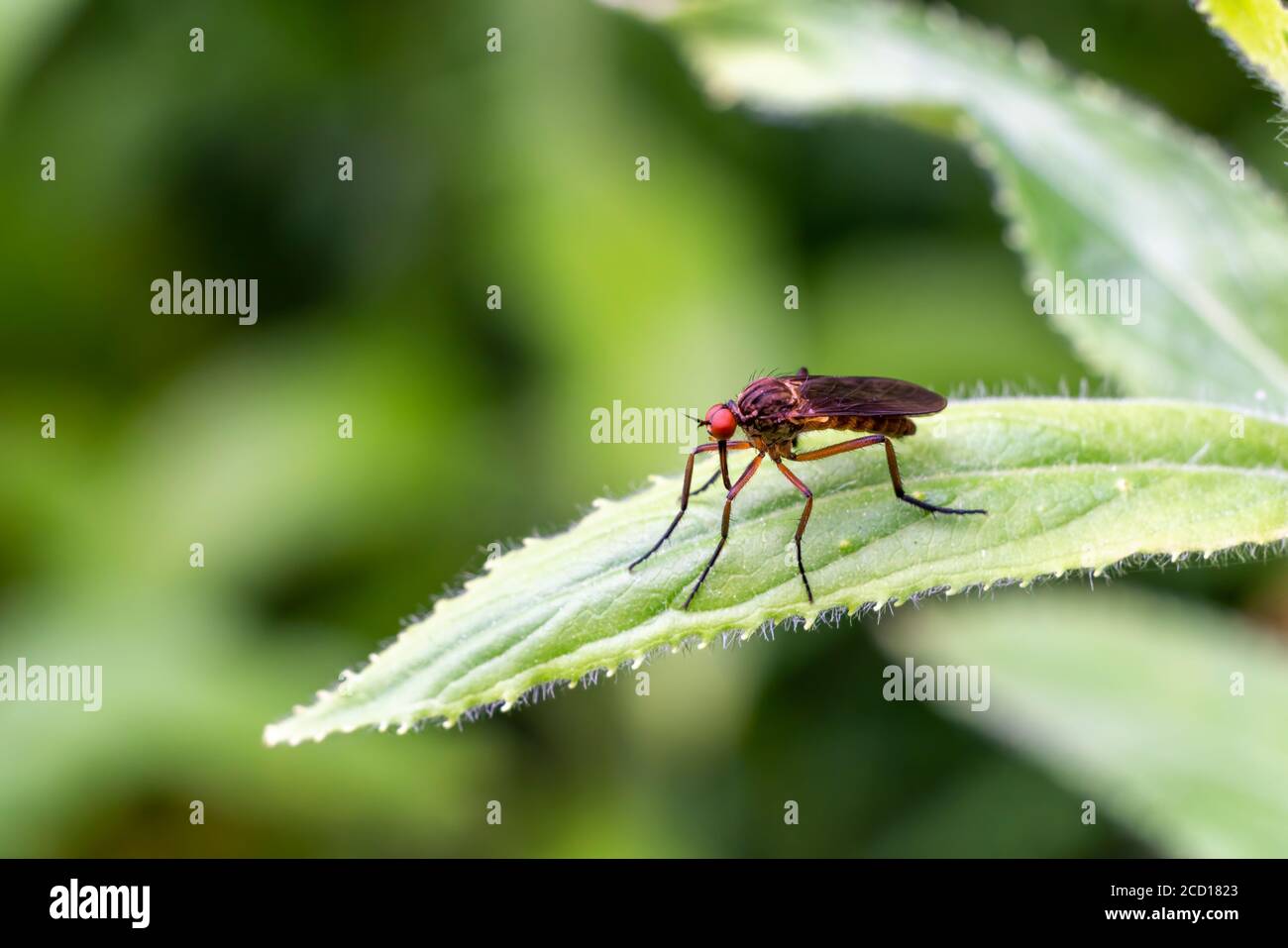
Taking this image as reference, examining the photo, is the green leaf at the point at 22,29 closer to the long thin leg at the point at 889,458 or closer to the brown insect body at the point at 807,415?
the brown insect body at the point at 807,415

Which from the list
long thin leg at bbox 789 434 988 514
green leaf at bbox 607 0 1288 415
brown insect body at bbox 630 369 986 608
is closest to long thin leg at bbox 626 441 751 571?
brown insect body at bbox 630 369 986 608

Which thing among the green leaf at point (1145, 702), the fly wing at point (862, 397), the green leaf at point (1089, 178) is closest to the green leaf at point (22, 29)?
the green leaf at point (1089, 178)

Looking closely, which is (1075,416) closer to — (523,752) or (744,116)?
(523,752)

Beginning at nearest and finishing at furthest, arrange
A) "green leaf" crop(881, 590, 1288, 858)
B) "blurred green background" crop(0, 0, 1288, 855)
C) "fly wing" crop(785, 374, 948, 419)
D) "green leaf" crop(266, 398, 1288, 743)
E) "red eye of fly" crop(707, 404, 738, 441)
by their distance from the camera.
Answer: "green leaf" crop(266, 398, 1288, 743) < "fly wing" crop(785, 374, 948, 419) < "red eye of fly" crop(707, 404, 738, 441) < "green leaf" crop(881, 590, 1288, 858) < "blurred green background" crop(0, 0, 1288, 855)

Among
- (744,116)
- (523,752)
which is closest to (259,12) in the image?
(744,116)

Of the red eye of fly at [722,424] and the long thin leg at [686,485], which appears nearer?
the long thin leg at [686,485]

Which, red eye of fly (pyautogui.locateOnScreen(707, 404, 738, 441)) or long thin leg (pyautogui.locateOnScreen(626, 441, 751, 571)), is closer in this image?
long thin leg (pyautogui.locateOnScreen(626, 441, 751, 571))

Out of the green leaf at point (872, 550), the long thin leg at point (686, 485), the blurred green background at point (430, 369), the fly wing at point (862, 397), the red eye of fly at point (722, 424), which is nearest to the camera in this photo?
the green leaf at point (872, 550)

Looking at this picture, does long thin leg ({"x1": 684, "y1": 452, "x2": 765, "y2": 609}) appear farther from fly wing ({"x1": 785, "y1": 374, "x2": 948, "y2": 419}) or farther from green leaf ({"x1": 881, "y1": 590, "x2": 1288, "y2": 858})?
green leaf ({"x1": 881, "y1": 590, "x2": 1288, "y2": 858})
